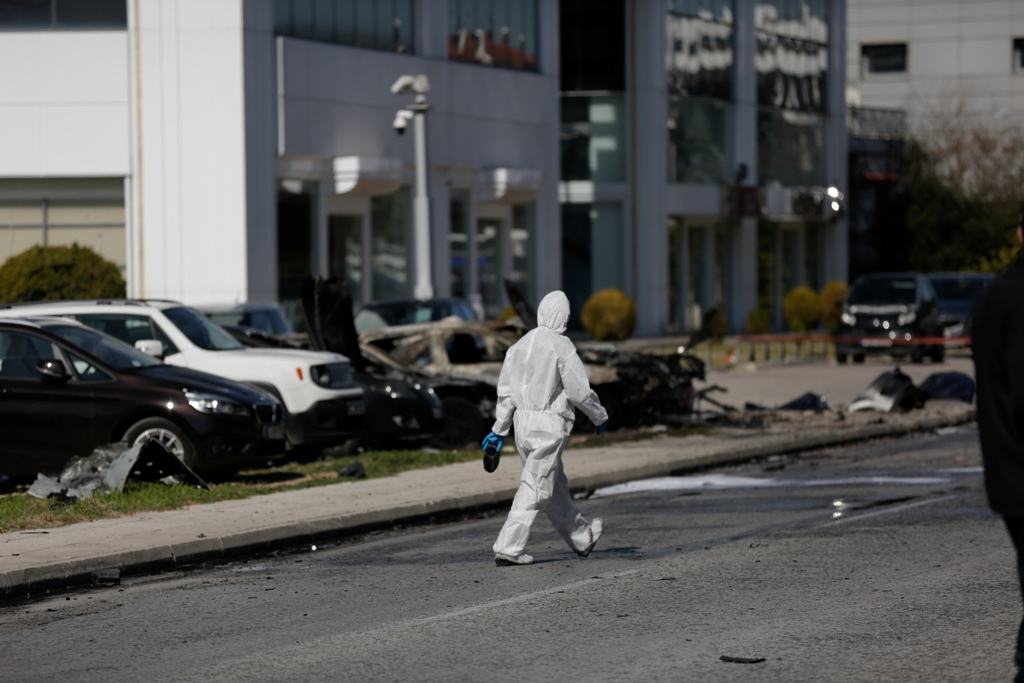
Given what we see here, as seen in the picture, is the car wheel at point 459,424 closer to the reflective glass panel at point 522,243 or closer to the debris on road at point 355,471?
the debris on road at point 355,471

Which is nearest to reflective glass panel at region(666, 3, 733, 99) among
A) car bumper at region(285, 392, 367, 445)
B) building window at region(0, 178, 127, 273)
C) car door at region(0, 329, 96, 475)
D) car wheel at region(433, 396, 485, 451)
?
building window at region(0, 178, 127, 273)

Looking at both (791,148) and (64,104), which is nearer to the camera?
(64,104)

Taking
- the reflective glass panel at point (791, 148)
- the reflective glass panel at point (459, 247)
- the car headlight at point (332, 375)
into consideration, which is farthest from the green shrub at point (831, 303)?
the car headlight at point (332, 375)

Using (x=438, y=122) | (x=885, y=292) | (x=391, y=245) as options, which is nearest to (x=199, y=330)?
(x=391, y=245)

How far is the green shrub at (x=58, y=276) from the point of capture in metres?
29.9

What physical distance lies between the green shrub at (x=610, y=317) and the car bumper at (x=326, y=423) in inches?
974

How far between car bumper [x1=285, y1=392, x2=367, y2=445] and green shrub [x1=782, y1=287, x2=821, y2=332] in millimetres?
32049

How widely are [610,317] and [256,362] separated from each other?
24969mm

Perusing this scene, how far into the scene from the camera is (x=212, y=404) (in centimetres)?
1541

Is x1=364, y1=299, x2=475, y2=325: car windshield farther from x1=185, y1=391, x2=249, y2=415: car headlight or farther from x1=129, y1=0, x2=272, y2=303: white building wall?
x1=129, y1=0, x2=272, y2=303: white building wall

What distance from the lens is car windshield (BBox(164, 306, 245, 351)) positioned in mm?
18047

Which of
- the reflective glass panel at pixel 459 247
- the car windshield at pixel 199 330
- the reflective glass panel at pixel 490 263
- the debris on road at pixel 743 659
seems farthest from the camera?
the reflective glass panel at pixel 490 263

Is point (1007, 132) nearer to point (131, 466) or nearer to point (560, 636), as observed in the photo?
point (131, 466)

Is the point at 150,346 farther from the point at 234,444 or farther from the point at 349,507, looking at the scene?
the point at 349,507
